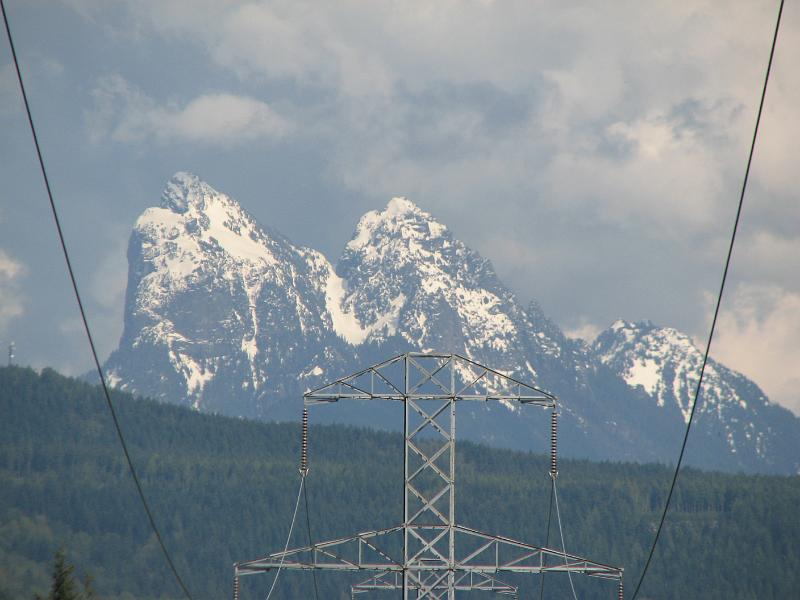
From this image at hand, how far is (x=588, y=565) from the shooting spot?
94.5m

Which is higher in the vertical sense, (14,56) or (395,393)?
(14,56)

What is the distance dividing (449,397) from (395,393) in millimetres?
3409

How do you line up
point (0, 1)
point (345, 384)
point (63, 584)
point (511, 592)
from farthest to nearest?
1. point (63, 584)
2. point (511, 592)
3. point (345, 384)
4. point (0, 1)

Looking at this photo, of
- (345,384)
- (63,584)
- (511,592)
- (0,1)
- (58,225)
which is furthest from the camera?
(63,584)

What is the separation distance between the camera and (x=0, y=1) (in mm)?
71625

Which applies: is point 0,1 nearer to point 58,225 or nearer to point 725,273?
point 58,225

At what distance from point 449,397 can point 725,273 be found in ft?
57.6

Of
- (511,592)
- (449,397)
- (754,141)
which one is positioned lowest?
(511,592)

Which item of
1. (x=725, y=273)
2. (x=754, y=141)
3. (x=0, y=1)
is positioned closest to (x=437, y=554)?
(x=725, y=273)

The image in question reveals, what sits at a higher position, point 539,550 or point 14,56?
point 14,56

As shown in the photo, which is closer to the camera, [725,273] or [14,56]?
[14,56]

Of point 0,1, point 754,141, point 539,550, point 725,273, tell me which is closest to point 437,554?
point 539,550

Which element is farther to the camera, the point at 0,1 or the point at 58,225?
the point at 58,225

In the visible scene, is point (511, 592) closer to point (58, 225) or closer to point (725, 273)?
point (725, 273)
